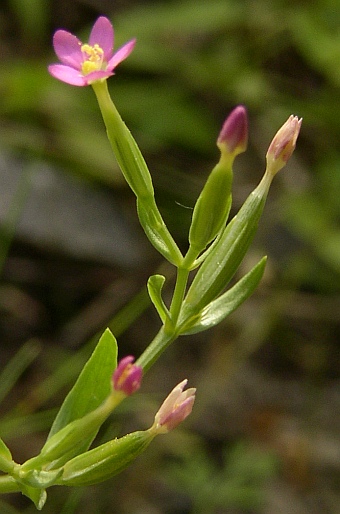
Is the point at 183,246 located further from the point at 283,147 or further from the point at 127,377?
the point at 127,377

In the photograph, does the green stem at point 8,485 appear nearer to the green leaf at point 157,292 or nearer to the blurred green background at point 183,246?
the green leaf at point 157,292

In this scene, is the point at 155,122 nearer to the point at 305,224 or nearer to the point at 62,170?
the point at 62,170

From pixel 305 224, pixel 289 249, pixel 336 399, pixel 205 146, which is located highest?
pixel 205 146

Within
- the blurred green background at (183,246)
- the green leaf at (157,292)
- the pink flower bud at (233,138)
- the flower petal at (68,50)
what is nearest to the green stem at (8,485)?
the green leaf at (157,292)

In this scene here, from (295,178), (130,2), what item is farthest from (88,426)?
(130,2)

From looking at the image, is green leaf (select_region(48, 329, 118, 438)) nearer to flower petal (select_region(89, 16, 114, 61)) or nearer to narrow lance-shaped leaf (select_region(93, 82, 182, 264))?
narrow lance-shaped leaf (select_region(93, 82, 182, 264))

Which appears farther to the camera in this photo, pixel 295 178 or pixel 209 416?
pixel 295 178
